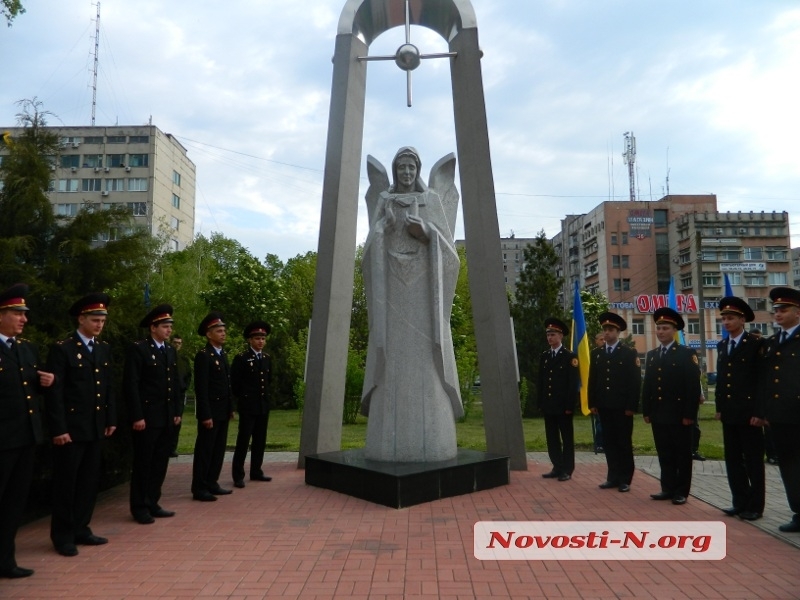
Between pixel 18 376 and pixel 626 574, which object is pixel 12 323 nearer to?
pixel 18 376

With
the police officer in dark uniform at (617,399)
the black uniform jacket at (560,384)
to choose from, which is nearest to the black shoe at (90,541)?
the black uniform jacket at (560,384)

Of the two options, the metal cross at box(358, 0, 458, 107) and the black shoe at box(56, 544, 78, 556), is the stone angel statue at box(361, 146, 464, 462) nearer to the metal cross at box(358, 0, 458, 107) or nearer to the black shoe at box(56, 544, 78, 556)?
the metal cross at box(358, 0, 458, 107)

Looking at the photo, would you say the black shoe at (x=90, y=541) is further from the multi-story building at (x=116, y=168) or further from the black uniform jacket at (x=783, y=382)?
the multi-story building at (x=116, y=168)

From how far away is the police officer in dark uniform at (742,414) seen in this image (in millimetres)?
5848

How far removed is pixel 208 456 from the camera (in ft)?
22.9

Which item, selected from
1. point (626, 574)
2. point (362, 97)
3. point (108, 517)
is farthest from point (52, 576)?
point (362, 97)

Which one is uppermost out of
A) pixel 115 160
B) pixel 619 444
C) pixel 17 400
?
pixel 115 160

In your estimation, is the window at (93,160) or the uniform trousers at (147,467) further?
the window at (93,160)

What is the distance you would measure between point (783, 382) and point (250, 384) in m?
6.08

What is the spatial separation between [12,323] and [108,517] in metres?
2.65

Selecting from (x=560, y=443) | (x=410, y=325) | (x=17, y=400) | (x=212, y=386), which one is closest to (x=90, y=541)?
(x=17, y=400)

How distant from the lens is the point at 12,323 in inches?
178

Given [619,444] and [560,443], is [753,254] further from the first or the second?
[619,444]

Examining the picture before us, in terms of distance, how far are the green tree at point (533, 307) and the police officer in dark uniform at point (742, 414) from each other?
51.3ft
